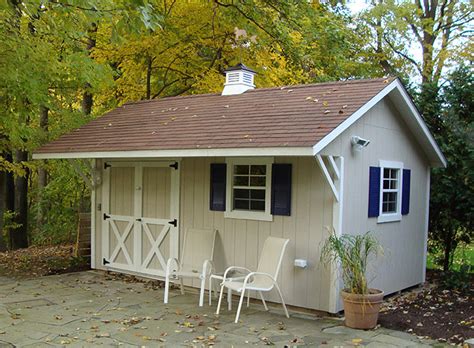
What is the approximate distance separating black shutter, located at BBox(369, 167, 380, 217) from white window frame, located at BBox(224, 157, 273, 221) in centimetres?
141

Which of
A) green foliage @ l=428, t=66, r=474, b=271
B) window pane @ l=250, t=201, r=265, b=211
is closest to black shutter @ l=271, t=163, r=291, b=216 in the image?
window pane @ l=250, t=201, r=265, b=211

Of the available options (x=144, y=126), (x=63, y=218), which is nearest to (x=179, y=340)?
(x=144, y=126)

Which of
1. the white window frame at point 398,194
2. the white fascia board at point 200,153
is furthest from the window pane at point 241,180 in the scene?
the white window frame at point 398,194

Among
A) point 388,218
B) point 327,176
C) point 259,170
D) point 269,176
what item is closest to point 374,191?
point 388,218

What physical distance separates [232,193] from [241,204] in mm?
210

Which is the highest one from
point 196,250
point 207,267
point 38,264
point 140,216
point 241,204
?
point 241,204

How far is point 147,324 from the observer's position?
6.13 meters

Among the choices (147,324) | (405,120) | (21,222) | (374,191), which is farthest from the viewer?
(21,222)

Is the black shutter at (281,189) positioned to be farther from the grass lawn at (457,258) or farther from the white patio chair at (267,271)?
the grass lawn at (457,258)

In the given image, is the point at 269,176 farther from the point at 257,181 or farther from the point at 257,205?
the point at 257,205

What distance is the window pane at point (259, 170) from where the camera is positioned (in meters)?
7.35

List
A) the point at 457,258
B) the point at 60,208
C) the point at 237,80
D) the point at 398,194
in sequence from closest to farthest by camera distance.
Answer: the point at 398,194 < the point at 237,80 < the point at 457,258 < the point at 60,208

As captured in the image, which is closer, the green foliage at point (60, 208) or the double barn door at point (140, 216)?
the double barn door at point (140, 216)

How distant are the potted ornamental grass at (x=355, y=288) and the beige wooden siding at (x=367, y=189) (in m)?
0.41
